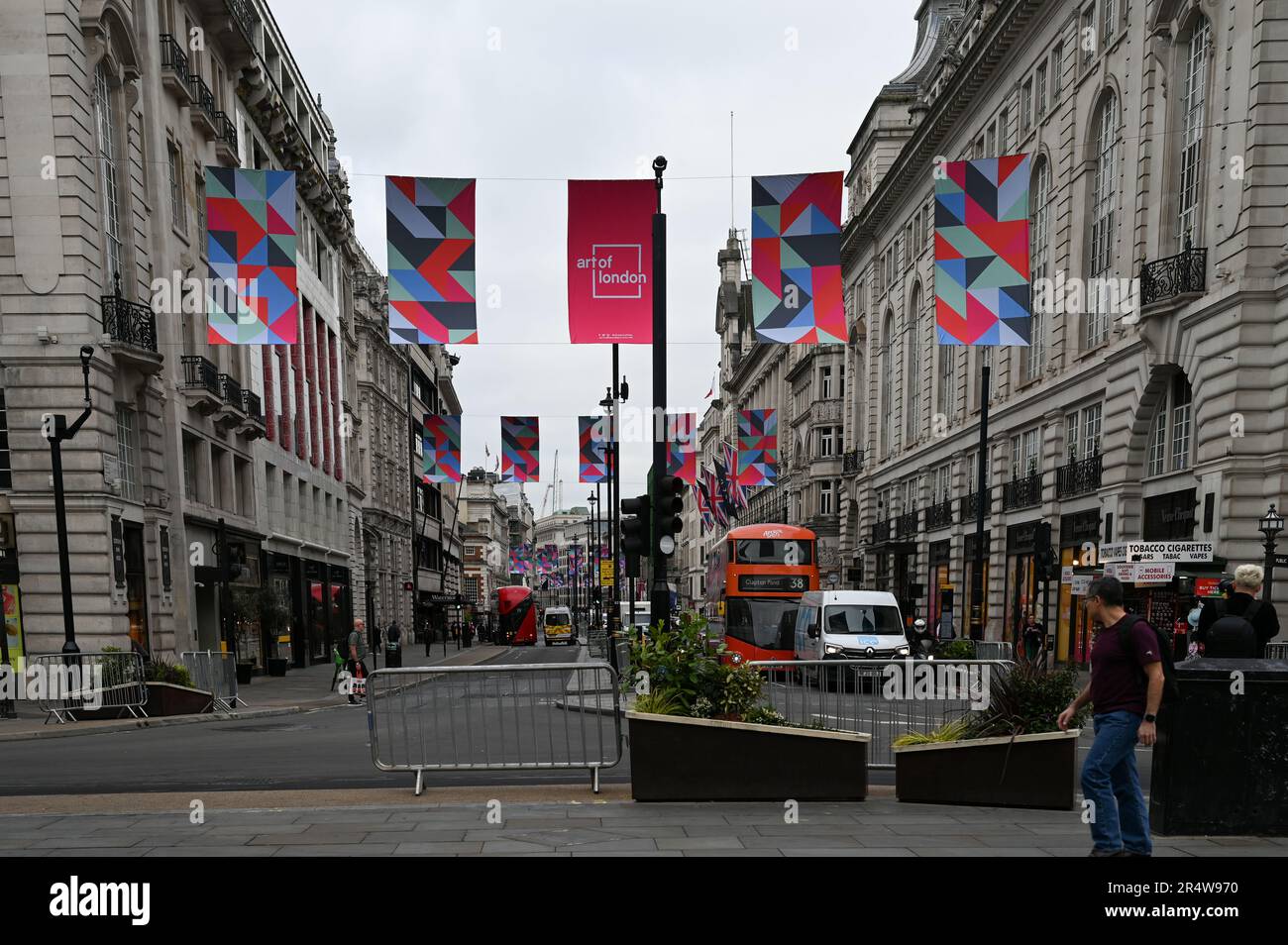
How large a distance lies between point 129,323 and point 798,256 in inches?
643

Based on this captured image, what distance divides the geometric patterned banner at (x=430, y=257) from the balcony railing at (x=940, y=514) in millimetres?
32146

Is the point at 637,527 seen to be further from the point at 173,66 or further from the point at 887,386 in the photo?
the point at 887,386

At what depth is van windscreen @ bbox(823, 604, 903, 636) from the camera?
24422 millimetres

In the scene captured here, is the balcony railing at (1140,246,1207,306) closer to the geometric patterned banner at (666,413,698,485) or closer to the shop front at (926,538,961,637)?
the geometric patterned banner at (666,413,698,485)

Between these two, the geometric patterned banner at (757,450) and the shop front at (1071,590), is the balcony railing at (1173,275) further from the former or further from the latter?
the geometric patterned banner at (757,450)

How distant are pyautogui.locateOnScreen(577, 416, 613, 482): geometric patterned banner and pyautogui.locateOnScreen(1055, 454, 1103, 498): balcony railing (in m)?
14.3

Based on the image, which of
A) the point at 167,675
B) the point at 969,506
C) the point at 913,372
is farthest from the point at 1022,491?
the point at 167,675

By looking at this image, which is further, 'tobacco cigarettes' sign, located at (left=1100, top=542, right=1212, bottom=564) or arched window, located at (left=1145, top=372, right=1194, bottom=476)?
arched window, located at (left=1145, top=372, right=1194, bottom=476)

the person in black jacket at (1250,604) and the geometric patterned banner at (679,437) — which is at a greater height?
the geometric patterned banner at (679,437)

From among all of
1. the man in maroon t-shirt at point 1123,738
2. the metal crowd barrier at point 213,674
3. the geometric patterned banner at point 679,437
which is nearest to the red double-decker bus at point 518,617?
the geometric patterned banner at point 679,437

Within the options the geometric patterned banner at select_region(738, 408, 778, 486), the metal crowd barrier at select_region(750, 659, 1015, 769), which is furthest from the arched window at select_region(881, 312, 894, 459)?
the metal crowd barrier at select_region(750, 659, 1015, 769)

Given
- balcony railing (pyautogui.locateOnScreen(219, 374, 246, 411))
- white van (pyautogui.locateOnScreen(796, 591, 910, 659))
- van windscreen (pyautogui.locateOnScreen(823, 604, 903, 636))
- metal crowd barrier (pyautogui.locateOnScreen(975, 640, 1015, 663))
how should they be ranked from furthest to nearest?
balcony railing (pyautogui.locateOnScreen(219, 374, 246, 411)) → van windscreen (pyautogui.locateOnScreen(823, 604, 903, 636)) → white van (pyautogui.locateOnScreen(796, 591, 910, 659)) → metal crowd barrier (pyautogui.locateOnScreen(975, 640, 1015, 663))

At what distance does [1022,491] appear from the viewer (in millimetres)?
35375

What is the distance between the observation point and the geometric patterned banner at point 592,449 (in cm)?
3094
